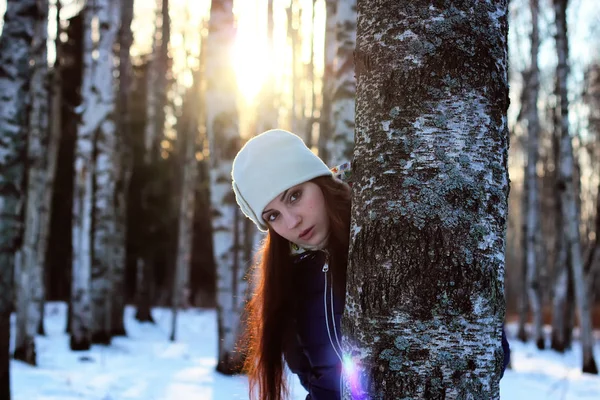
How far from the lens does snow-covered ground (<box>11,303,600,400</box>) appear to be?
18.9ft

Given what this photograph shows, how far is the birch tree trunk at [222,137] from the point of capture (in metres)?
7.35

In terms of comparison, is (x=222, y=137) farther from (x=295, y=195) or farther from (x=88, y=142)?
(x=295, y=195)

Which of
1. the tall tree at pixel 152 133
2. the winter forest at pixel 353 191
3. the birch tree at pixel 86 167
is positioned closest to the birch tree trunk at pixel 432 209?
the winter forest at pixel 353 191

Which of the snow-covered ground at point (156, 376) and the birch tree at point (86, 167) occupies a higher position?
the birch tree at point (86, 167)

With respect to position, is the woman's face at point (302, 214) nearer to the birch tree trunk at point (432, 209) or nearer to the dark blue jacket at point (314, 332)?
the dark blue jacket at point (314, 332)

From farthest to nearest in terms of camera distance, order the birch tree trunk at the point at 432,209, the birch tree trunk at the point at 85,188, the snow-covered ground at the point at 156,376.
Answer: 1. the birch tree trunk at the point at 85,188
2. the snow-covered ground at the point at 156,376
3. the birch tree trunk at the point at 432,209

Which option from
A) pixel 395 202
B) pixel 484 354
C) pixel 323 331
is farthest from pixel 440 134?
pixel 323 331

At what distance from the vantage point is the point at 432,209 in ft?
3.89

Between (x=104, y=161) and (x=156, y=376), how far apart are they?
431cm

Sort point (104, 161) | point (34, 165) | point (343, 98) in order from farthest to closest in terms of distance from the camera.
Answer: point (104, 161), point (34, 165), point (343, 98)

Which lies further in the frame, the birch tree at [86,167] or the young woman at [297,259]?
the birch tree at [86,167]

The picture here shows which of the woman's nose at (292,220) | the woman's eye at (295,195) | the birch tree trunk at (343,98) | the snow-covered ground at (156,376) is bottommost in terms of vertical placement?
the snow-covered ground at (156,376)

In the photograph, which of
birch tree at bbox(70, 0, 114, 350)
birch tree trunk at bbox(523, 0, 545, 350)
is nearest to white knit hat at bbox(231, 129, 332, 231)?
birch tree at bbox(70, 0, 114, 350)

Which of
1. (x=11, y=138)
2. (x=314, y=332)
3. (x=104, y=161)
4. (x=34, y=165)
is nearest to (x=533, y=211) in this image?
(x=104, y=161)
